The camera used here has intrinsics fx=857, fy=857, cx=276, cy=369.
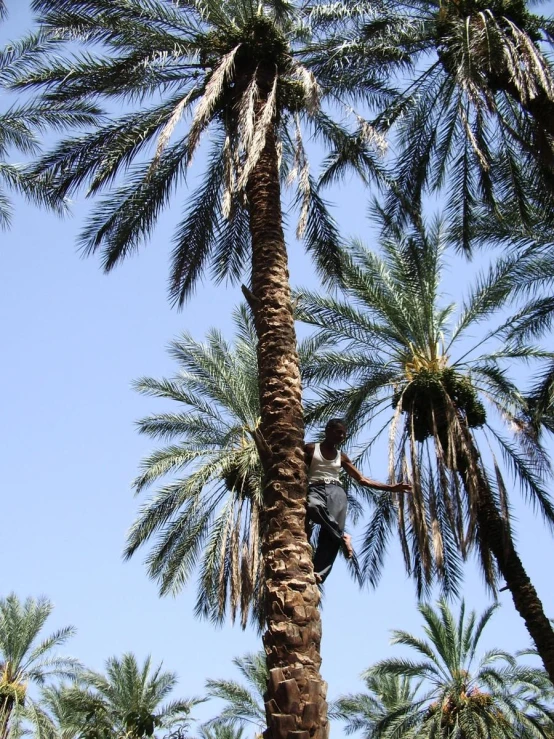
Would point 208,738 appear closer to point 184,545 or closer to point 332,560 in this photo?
point 184,545

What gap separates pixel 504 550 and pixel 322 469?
23.5ft

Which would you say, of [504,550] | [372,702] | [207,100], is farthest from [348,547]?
[372,702]

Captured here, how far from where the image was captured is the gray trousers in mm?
7098

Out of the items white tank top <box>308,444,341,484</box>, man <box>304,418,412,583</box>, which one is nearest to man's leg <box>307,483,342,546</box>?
man <box>304,418,412,583</box>

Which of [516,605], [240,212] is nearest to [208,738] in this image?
[516,605]

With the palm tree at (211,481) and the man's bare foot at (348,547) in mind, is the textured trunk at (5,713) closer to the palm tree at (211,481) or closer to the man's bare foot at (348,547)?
the palm tree at (211,481)

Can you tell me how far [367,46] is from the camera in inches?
492

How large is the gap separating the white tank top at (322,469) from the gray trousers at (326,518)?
5cm

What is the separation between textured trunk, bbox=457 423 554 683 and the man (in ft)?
20.9

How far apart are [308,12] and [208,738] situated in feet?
65.9

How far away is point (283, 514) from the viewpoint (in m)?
6.88

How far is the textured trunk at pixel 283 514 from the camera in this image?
18.9ft

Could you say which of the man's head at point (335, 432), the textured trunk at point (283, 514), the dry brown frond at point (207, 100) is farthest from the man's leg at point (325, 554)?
the dry brown frond at point (207, 100)

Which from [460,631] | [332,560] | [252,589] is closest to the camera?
[332,560]
